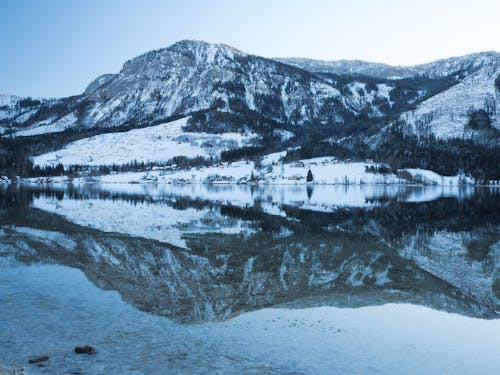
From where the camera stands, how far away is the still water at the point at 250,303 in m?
16.0

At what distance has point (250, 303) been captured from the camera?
74.0 ft

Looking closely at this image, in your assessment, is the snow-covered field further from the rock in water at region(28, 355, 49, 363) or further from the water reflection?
the water reflection

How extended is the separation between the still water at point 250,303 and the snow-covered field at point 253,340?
0.07 metres

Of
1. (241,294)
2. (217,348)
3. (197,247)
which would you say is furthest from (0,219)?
(217,348)

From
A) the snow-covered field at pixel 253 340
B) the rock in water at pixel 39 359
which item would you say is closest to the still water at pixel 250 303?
the snow-covered field at pixel 253 340

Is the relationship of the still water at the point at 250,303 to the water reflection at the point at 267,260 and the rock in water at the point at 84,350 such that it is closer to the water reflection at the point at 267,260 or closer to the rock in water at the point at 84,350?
the water reflection at the point at 267,260

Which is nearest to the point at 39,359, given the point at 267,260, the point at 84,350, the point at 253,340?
the point at 84,350

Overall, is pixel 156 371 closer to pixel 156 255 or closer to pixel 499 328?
pixel 499 328

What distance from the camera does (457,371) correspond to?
1509 cm

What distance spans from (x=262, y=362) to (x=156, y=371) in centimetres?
352

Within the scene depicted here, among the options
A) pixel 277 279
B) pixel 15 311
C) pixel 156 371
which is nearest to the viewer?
pixel 156 371

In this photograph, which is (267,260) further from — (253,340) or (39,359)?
(39,359)

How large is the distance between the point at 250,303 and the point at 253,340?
4.96 m

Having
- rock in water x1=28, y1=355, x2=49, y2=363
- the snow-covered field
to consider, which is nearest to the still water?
the snow-covered field
